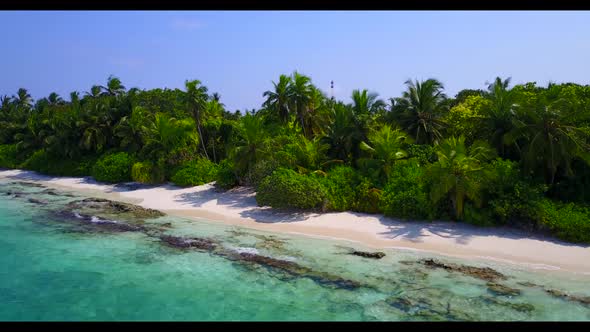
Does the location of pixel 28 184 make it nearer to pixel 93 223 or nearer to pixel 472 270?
pixel 93 223

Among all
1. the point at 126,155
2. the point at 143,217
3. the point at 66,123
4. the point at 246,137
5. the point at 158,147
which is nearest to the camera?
the point at 143,217

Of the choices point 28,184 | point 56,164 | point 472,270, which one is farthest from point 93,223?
point 56,164

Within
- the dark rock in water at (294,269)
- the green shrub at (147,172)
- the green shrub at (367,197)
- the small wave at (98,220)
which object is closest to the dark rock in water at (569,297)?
the dark rock in water at (294,269)

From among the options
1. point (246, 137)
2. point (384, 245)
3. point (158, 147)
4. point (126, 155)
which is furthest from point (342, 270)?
point (126, 155)

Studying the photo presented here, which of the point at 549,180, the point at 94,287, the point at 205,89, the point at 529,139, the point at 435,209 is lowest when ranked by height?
the point at 94,287

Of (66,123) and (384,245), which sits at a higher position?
(66,123)

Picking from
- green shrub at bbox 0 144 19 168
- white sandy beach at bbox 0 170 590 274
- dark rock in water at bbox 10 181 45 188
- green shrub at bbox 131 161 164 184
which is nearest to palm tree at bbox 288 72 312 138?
white sandy beach at bbox 0 170 590 274

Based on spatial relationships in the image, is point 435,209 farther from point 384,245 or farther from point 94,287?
point 94,287
